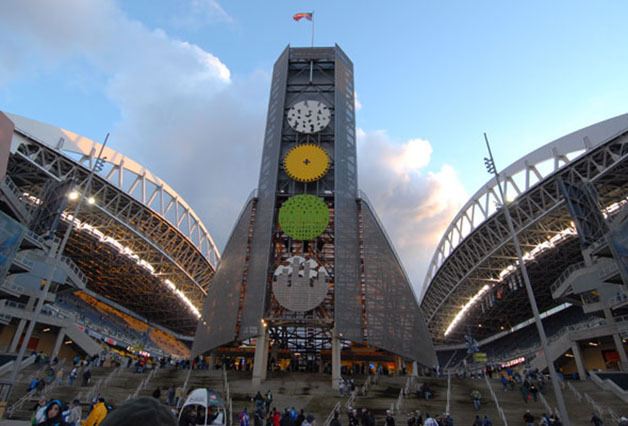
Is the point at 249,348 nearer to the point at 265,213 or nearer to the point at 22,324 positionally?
the point at 265,213

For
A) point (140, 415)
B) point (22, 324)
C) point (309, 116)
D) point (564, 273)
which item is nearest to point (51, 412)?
point (140, 415)

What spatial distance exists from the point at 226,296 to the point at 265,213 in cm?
917

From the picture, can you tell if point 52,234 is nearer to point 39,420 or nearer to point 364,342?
point 364,342

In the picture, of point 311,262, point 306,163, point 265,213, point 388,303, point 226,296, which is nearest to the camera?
point 388,303

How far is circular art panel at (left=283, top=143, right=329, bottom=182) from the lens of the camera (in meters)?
41.9

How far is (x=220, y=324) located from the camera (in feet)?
120

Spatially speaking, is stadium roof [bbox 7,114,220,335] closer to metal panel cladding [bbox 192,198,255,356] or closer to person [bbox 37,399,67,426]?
metal panel cladding [bbox 192,198,255,356]

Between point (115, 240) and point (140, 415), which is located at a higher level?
point (115, 240)

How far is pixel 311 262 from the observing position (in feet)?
123

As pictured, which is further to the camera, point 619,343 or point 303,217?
point 303,217

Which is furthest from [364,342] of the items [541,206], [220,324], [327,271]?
[541,206]

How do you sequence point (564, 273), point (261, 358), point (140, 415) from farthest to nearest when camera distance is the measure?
point (564, 273) → point (261, 358) → point (140, 415)

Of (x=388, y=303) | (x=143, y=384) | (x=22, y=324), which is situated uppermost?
(x=388, y=303)

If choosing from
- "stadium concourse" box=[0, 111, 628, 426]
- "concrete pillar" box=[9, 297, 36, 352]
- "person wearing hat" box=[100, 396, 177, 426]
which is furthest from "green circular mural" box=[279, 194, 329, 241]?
"person wearing hat" box=[100, 396, 177, 426]
